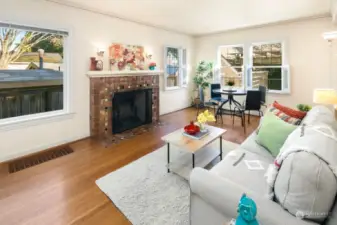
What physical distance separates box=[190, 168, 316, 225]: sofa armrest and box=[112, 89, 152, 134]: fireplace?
319cm

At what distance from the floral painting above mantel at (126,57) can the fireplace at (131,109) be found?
1.94ft

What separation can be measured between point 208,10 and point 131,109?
2.66m

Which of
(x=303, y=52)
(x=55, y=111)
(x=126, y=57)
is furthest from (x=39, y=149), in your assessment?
(x=303, y=52)

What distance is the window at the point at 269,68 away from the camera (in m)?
5.40

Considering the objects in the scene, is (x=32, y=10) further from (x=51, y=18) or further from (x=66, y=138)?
(x=66, y=138)

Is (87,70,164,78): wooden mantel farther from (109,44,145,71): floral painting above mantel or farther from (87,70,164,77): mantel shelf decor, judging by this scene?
(109,44,145,71): floral painting above mantel

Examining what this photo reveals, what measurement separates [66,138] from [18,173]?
115 cm

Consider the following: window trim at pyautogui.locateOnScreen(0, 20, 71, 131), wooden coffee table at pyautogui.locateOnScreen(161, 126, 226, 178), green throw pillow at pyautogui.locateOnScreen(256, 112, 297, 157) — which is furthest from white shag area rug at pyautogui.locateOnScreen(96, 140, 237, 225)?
window trim at pyautogui.locateOnScreen(0, 20, 71, 131)

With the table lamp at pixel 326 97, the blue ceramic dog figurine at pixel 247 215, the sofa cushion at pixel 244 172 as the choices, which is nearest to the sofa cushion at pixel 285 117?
the sofa cushion at pixel 244 172

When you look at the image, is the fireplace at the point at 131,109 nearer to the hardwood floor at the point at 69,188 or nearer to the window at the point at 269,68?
the hardwood floor at the point at 69,188

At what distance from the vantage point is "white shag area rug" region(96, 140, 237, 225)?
1910 millimetres

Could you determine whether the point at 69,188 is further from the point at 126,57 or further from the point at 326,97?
the point at 326,97

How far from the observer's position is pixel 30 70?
3.32 meters

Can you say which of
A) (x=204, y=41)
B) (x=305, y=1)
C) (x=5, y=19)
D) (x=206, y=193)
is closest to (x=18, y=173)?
(x=5, y=19)
